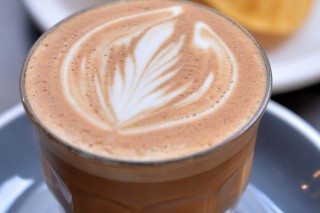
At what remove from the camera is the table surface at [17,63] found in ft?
3.79

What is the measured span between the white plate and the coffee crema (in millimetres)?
364

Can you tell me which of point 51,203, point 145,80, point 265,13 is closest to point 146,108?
point 145,80

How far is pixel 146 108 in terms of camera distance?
68 cm

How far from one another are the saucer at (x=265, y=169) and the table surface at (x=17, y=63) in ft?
0.49

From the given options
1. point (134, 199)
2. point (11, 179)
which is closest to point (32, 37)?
point (11, 179)

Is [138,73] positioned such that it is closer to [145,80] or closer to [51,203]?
[145,80]

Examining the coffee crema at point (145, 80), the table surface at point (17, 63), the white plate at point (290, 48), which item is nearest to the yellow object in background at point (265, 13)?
the white plate at point (290, 48)

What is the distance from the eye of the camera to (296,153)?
3.23 feet

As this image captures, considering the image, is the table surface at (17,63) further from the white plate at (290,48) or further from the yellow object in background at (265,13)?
the yellow object in background at (265,13)

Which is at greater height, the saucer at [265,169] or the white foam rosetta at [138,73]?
the white foam rosetta at [138,73]

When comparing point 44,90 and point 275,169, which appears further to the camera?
point 275,169

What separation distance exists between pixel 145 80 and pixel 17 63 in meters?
0.62

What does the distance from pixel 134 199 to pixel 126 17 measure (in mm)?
293

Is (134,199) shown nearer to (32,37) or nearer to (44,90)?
(44,90)
